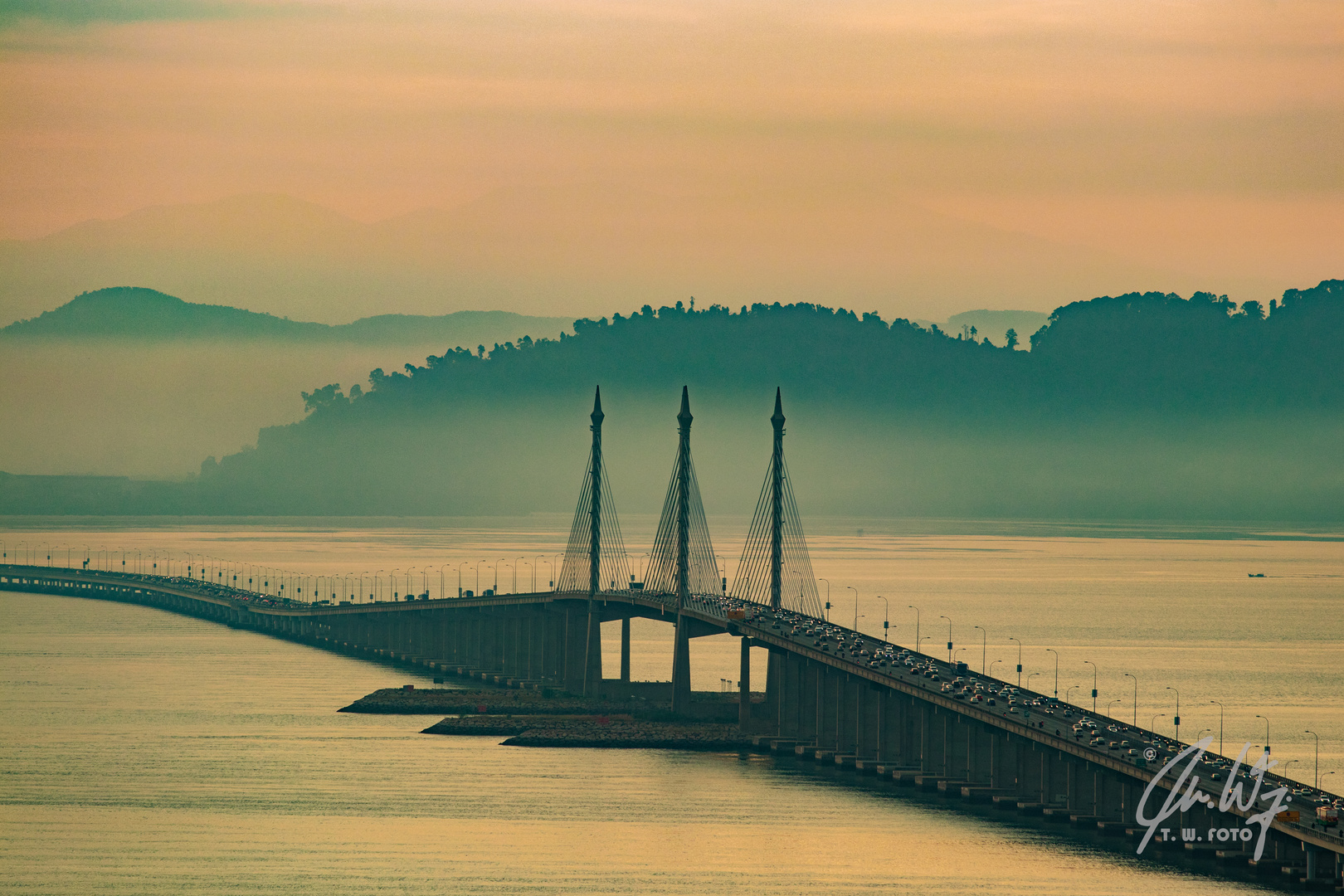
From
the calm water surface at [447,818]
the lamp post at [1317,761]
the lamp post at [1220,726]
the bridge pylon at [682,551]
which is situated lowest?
the calm water surface at [447,818]

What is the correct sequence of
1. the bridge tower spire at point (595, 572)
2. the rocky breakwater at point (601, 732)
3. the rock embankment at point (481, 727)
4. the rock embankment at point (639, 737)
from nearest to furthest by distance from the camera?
the rock embankment at point (639, 737) < the rocky breakwater at point (601, 732) < the rock embankment at point (481, 727) < the bridge tower spire at point (595, 572)

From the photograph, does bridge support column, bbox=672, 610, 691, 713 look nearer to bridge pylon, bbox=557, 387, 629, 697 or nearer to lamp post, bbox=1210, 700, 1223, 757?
bridge pylon, bbox=557, 387, 629, 697

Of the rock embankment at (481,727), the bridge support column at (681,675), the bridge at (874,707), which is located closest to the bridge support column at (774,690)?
the bridge at (874,707)

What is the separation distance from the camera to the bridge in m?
84.7

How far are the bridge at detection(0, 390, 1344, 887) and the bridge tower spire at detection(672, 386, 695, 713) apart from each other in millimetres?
229

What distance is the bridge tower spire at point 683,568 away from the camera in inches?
5374

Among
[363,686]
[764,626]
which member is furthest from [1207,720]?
[363,686]

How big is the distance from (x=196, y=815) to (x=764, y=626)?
45108 mm

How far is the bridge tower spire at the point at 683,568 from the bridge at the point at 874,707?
0.75ft

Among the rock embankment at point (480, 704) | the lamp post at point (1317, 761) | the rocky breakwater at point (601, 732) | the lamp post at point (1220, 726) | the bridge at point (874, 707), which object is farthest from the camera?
the rock embankment at point (480, 704)

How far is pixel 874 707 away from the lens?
11369 cm

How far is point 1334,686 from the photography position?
572 feet

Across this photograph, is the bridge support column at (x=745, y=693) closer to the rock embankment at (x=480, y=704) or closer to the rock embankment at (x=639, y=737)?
the rock embankment at (x=639, y=737)

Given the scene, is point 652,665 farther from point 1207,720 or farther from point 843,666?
point 843,666
